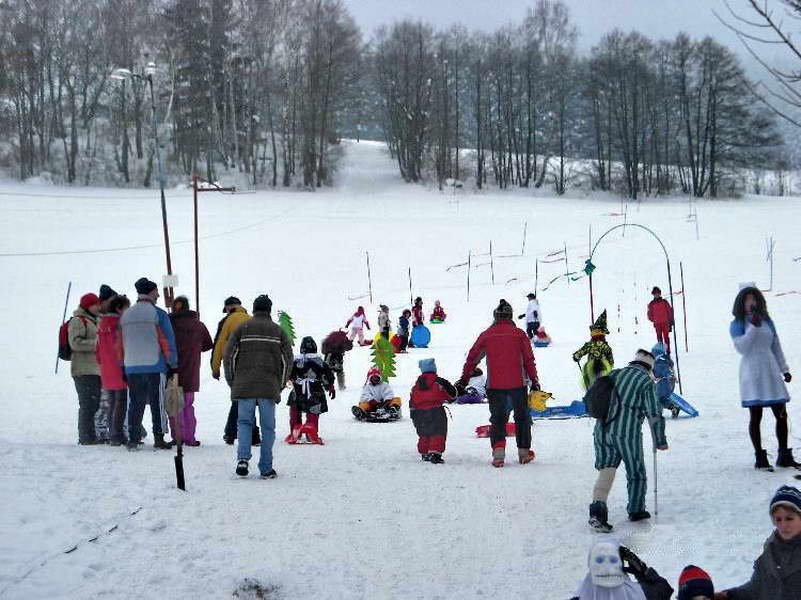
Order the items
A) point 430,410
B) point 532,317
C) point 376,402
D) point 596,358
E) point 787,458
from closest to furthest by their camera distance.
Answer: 1. point 787,458
2. point 596,358
3. point 430,410
4. point 376,402
5. point 532,317

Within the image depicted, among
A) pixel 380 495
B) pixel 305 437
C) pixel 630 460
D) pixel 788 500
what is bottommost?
pixel 305 437

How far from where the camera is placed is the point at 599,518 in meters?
7.17

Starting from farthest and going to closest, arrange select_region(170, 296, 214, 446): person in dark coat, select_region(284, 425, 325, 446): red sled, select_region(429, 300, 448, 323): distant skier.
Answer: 1. select_region(429, 300, 448, 323): distant skier
2. select_region(284, 425, 325, 446): red sled
3. select_region(170, 296, 214, 446): person in dark coat

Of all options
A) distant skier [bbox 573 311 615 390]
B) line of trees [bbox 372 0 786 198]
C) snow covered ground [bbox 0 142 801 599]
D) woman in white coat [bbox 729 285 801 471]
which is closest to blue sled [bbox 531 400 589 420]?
snow covered ground [bbox 0 142 801 599]

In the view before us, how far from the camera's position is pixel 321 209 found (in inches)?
2169

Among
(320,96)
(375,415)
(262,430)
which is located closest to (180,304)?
(262,430)

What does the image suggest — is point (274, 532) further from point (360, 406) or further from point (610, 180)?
point (610, 180)

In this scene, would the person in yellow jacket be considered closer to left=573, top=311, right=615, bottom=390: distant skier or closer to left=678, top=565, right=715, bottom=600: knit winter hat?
left=573, top=311, right=615, bottom=390: distant skier

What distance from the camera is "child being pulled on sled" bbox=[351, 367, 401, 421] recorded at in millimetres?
14273

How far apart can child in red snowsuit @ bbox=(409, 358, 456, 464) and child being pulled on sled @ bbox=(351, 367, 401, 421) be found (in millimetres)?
3419

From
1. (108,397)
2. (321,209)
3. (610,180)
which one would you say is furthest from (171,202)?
(108,397)

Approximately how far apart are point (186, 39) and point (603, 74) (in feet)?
99.4

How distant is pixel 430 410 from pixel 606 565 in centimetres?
671

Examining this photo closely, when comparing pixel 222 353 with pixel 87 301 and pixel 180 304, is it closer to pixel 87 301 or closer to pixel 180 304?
pixel 180 304
